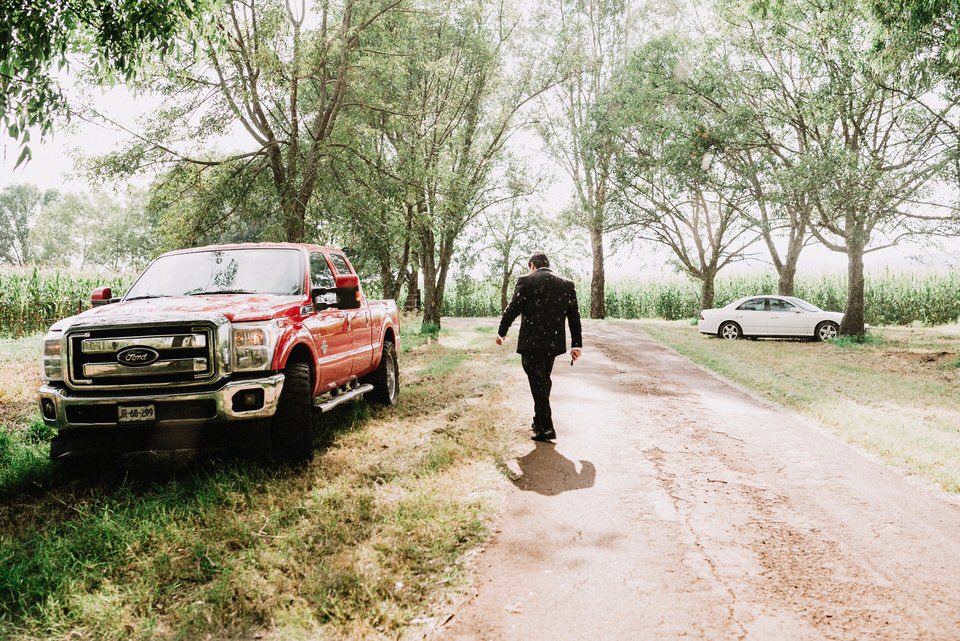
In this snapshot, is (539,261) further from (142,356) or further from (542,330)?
(142,356)

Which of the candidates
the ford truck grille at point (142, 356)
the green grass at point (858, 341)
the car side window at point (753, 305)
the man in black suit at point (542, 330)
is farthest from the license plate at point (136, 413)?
the car side window at point (753, 305)

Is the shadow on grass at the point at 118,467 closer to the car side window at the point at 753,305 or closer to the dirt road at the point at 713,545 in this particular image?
the dirt road at the point at 713,545

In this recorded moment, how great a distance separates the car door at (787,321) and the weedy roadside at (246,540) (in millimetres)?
16660

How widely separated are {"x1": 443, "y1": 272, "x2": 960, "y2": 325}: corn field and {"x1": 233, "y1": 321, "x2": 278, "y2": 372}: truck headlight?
27.2m

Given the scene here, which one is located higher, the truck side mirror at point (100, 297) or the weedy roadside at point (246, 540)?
the truck side mirror at point (100, 297)

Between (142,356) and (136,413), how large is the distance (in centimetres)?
46

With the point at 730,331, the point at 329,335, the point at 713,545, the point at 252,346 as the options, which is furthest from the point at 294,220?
the point at 730,331

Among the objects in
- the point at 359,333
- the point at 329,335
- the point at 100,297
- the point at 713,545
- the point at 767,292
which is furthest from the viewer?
the point at 767,292

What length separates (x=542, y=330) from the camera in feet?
22.6

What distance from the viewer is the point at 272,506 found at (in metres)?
4.67

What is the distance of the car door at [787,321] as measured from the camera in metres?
20.2

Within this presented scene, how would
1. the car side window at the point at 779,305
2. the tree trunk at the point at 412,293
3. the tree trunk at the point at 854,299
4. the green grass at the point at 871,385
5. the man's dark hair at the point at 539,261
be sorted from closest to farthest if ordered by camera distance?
the green grass at the point at 871,385 → the man's dark hair at the point at 539,261 → the tree trunk at the point at 854,299 → the car side window at the point at 779,305 → the tree trunk at the point at 412,293

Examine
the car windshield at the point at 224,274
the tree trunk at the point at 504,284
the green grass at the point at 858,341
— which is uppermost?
the tree trunk at the point at 504,284

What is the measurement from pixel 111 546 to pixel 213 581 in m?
0.94
